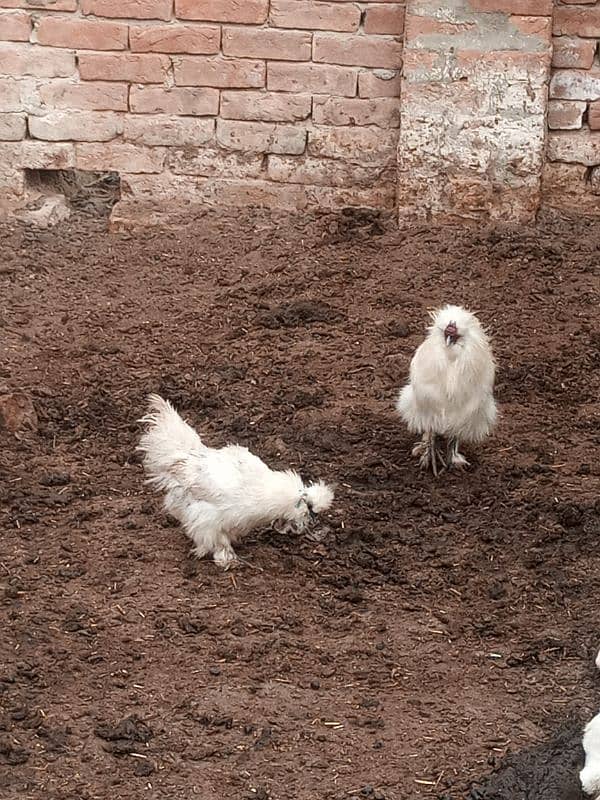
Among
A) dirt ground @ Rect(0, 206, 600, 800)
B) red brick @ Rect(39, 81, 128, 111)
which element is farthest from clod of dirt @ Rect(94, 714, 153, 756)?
red brick @ Rect(39, 81, 128, 111)

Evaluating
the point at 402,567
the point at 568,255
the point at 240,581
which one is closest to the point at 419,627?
the point at 402,567

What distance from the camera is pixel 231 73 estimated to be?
7941 millimetres

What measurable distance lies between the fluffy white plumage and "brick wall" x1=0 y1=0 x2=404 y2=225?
4802mm

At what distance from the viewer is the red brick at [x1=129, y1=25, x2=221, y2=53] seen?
310 inches

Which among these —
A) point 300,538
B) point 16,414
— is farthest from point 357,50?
point 300,538

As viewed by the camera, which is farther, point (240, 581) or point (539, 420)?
point (539, 420)

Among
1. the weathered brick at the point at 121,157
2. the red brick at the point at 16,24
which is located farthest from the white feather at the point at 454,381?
the red brick at the point at 16,24

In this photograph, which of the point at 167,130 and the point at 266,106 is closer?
the point at 266,106

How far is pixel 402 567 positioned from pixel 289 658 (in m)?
0.82

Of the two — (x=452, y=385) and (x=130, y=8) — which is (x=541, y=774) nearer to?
(x=452, y=385)

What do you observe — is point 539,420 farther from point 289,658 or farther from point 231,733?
point 231,733

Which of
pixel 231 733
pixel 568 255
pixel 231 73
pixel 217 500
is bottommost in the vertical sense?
pixel 231 733

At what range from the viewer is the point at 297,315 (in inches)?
288

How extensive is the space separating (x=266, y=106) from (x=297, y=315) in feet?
5.11
